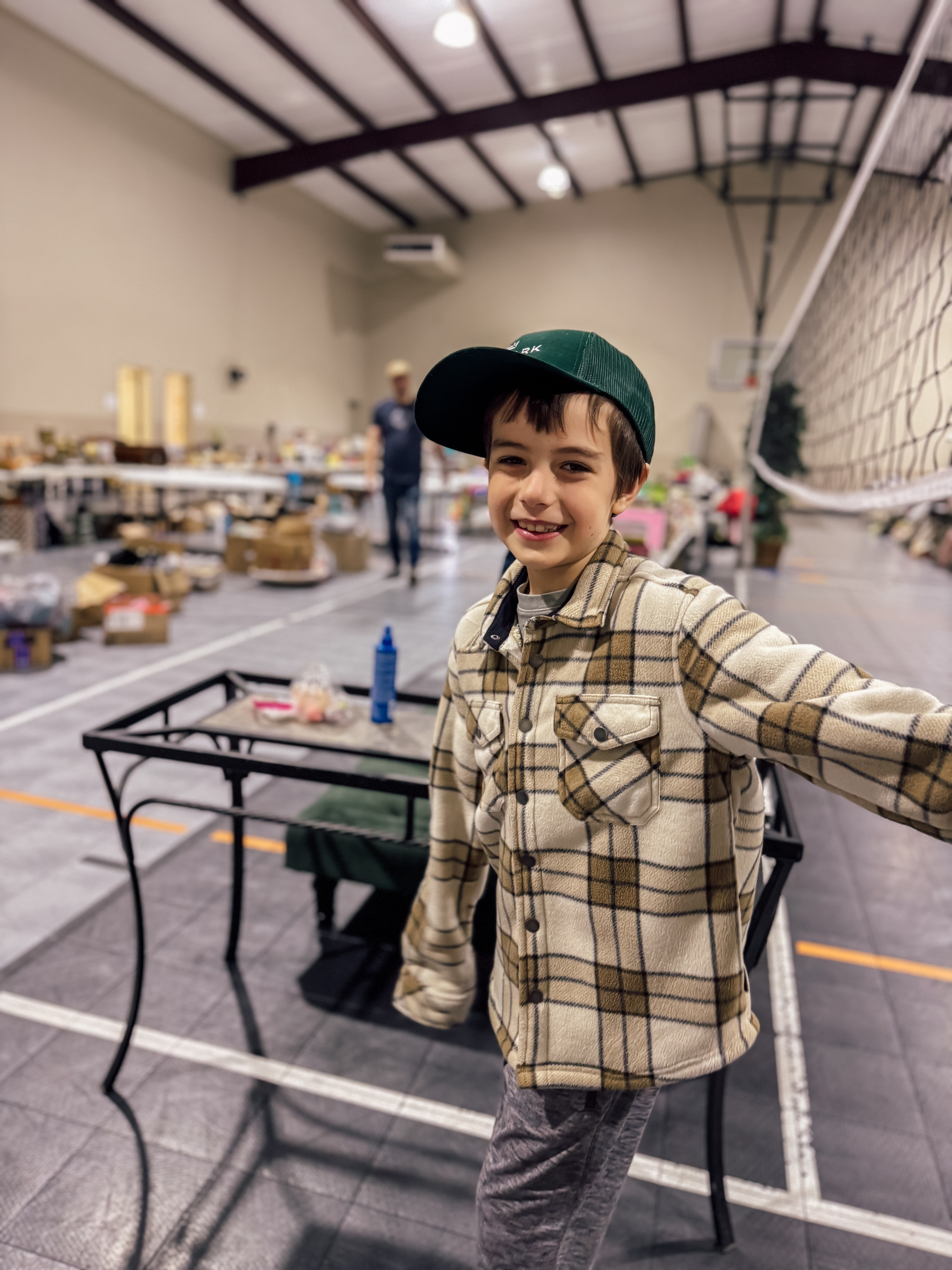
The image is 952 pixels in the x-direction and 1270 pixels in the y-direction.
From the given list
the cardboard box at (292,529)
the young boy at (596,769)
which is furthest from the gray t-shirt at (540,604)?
the cardboard box at (292,529)

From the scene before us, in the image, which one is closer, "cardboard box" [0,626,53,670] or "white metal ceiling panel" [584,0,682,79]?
"cardboard box" [0,626,53,670]

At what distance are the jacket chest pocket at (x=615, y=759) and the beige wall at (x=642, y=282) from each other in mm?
20601

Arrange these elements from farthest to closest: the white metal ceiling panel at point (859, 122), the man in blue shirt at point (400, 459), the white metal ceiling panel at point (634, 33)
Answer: the white metal ceiling panel at point (859, 122), the white metal ceiling panel at point (634, 33), the man in blue shirt at point (400, 459)

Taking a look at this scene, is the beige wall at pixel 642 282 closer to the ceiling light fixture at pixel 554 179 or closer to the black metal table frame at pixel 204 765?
the ceiling light fixture at pixel 554 179

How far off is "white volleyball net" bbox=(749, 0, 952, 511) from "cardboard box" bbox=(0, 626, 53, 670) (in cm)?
475

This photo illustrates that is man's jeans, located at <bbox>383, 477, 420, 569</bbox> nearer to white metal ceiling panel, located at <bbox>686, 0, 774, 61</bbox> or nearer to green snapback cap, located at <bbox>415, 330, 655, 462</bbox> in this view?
green snapback cap, located at <bbox>415, 330, 655, 462</bbox>

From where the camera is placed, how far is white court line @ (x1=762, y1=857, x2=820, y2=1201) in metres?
2.00

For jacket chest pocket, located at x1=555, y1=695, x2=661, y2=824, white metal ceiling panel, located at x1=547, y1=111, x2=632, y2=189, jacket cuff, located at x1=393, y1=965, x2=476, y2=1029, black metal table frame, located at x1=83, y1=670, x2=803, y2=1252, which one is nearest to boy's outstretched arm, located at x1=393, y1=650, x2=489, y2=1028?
jacket cuff, located at x1=393, y1=965, x2=476, y2=1029

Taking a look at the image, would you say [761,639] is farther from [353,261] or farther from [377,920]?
[353,261]

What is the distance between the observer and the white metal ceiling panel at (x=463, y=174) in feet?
57.4

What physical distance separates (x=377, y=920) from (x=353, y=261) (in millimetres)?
21934

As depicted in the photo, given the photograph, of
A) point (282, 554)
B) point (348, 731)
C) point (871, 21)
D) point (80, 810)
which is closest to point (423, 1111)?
point (348, 731)

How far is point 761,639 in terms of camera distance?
1020 millimetres

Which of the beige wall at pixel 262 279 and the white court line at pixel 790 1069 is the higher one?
the beige wall at pixel 262 279
